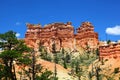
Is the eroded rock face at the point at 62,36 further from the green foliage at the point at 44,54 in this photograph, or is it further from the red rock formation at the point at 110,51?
the red rock formation at the point at 110,51

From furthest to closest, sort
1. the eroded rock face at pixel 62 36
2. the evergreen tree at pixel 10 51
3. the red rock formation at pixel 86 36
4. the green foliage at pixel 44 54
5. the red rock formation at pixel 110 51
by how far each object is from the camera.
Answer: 1. the eroded rock face at pixel 62 36
2. the red rock formation at pixel 86 36
3. the green foliage at pixel 44 54
4. the red rock formation at pixel 110 51
5. the evergreen tree at pixel 10 51

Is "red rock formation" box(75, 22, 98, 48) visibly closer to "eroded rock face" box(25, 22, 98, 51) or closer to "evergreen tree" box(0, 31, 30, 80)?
"eroded rock face" box(25, 22, 98, 51)

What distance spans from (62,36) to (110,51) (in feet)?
112

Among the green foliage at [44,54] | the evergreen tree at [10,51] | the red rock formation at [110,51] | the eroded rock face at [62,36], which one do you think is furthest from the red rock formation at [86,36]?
the evergreen tree at [10,51]

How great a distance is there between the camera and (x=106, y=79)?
423 feet

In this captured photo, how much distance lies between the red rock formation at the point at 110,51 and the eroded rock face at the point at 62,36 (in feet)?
63.0

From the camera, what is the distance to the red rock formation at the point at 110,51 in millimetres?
151500


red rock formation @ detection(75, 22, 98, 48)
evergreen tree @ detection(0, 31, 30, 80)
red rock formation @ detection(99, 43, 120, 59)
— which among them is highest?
red rock formation @ detection(75, 22, 98, 48)

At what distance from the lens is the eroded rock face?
176 meters

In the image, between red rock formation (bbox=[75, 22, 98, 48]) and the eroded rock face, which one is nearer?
red rock formation (bbox=[75, 22, 98, 48])

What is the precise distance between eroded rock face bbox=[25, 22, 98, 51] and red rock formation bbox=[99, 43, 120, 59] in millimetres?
19213

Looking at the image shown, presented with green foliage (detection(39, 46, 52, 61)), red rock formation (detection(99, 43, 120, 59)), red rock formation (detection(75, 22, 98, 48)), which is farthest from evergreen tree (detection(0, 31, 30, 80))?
red rock formation (detection(75, 22, 98, 48))

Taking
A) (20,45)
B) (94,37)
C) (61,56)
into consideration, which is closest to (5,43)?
(20,45)

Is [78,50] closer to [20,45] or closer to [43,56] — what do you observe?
[43,56]
